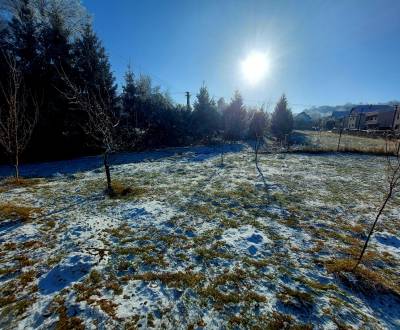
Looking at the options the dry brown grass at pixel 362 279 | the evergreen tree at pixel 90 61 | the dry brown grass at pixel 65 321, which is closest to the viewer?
the dry brown grass at pixel 65 321

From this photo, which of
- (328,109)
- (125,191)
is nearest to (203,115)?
(125,191)

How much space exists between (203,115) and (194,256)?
17.6 meters

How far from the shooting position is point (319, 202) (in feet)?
20.6

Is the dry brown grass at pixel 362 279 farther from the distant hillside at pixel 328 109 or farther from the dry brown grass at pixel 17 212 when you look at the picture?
the distant hillside at pixel 328 109

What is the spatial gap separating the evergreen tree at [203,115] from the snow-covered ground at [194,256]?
13261 millimetres

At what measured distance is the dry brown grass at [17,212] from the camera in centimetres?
507

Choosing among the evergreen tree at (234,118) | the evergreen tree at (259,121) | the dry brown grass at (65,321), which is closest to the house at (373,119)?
the evergreen tree at (259,121)

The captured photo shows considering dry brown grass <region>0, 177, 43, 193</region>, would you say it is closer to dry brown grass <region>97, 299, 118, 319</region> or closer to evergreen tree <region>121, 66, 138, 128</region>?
dry brown grass <region>97, 299, 118, 319</region>

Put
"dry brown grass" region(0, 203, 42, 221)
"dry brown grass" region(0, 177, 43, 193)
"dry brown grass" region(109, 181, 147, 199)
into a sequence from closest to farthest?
"dry brown grass" region(0, 203, 42, 221), "dry brown grass" region(109, 181, 147, 199), "dry brown grass" region(0, 177, 43, 193)

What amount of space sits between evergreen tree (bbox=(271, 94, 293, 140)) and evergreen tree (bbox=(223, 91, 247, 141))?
438 centimetres

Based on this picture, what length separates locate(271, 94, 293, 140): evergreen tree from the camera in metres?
23.8

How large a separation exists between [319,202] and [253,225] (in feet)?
8.67

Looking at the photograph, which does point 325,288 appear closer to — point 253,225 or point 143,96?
point 253,225

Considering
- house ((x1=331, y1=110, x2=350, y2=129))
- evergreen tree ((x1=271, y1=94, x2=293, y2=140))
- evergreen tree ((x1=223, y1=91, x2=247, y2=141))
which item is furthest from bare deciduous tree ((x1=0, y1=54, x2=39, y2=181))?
house ((x1=331, y1=110, x2=350, y2=129))
